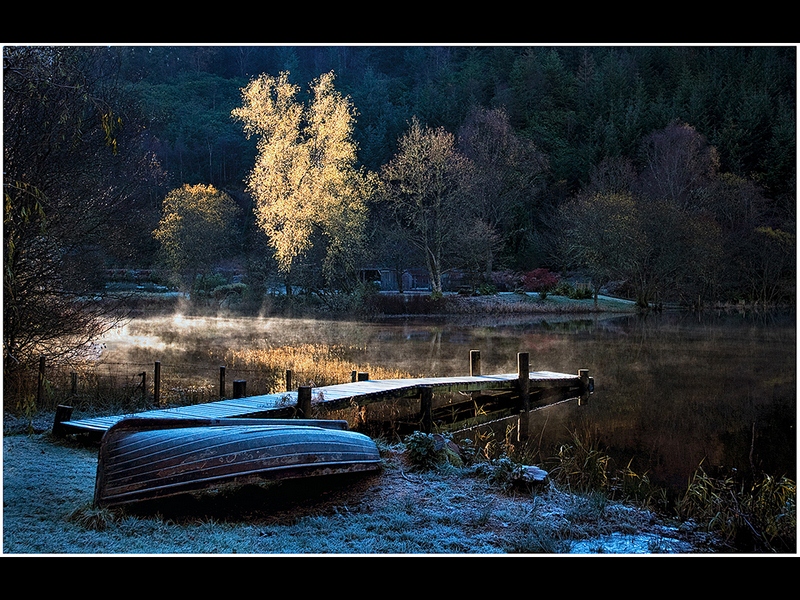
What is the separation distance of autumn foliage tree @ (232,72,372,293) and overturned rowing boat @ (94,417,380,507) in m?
20.0

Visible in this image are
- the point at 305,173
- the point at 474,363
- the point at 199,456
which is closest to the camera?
the point at 199,456

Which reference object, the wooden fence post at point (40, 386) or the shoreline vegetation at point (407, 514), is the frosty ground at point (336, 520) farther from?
the wooden fence post at point (40, 386)

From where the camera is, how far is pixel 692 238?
27.8 metres

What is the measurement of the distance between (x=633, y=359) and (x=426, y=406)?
869 cm

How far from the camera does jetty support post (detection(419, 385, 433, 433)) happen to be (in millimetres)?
9719

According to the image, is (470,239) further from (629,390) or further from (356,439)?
(356,439)

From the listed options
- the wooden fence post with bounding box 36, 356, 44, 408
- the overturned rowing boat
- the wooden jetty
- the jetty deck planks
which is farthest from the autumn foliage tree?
the overturned rowing boat

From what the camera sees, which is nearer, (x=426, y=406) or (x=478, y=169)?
(x=426, y=406)

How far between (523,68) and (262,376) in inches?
1292

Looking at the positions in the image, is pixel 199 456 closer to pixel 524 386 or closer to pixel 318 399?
pixel 318 399

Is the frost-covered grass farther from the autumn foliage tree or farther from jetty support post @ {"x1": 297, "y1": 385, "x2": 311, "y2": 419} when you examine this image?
the autumn foliage tree

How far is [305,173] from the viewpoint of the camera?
83.8 ft

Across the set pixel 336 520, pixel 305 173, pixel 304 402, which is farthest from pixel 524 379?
pixel 305 173
